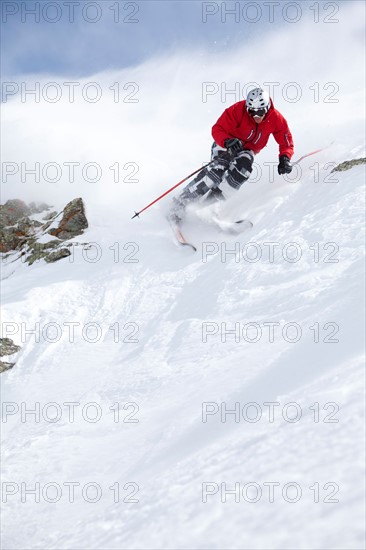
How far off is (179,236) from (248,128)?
8.04 feet

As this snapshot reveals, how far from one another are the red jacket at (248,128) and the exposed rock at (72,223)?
4.98m

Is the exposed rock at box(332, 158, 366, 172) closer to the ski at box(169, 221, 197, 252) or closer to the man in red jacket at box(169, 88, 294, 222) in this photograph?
the man in red jacket at box(169, 88, 294, 222)

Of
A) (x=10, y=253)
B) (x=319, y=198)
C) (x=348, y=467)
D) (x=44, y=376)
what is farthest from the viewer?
(x=10, y=253)

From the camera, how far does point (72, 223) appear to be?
12.4m

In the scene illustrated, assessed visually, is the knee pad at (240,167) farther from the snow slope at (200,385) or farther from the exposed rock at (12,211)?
the exposed rock at (12,211)

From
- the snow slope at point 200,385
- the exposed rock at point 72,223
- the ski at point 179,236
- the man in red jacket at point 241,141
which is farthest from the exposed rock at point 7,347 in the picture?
the exposed rock at point 72,223

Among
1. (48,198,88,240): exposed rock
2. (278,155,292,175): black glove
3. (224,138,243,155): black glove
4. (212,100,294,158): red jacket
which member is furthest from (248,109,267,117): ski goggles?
(48,198,88,240): exposed rock

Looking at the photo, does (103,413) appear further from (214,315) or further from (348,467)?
(348,467)

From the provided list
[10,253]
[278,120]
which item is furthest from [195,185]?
[10,253]

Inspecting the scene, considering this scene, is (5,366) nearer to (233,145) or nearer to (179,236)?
(179,236)

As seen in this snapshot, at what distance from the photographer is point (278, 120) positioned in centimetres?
873

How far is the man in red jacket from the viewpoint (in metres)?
8.37

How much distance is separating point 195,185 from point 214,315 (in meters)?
3.75

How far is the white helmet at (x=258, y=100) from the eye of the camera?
322 inches
